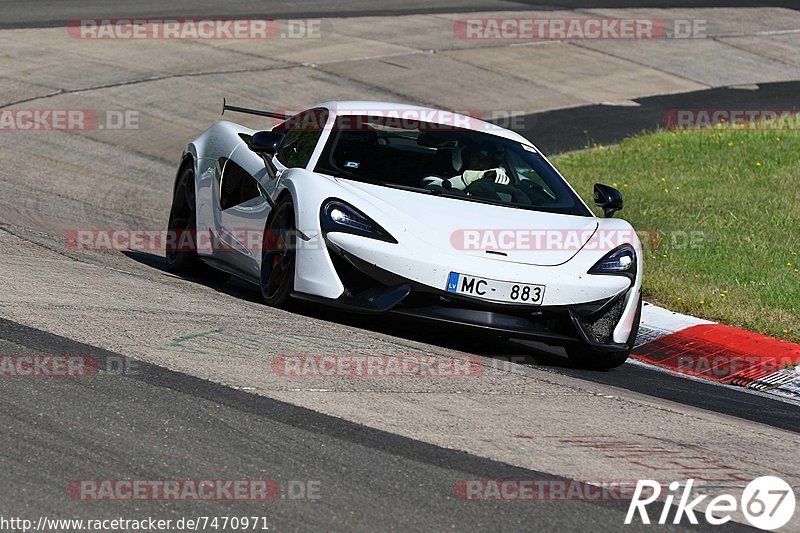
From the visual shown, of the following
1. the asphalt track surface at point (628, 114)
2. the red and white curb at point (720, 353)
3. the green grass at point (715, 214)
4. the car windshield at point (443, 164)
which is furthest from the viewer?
the asphalt track surface at point (628, 114)

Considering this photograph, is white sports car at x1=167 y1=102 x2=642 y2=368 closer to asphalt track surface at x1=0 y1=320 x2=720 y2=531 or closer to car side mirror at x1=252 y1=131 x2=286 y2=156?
car side mirror at x1=252 y1=131 x2=286 y2=156

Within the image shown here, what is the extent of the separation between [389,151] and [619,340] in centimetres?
189

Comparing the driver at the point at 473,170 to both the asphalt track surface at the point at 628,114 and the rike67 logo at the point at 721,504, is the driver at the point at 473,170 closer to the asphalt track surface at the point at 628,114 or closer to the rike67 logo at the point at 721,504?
the rike67 logo at the point at 721,504

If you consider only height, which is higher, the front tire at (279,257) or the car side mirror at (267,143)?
the car side mirror at (267,143)

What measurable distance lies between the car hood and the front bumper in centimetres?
27

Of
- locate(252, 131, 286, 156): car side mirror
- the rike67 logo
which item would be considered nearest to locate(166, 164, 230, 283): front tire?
locate(252, 131, 286, 156): car side mirror

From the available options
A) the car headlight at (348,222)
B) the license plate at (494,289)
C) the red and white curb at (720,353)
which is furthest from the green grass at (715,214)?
the car headlight at (348,222)

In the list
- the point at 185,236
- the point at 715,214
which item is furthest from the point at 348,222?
the point at 715,214

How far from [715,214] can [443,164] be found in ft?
18.1

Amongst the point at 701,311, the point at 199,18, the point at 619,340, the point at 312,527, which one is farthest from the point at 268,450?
the point at 199,18

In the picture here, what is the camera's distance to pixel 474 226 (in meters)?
7.66

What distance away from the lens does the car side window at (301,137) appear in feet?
27.9

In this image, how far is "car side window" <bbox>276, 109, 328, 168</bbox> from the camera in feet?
27.9

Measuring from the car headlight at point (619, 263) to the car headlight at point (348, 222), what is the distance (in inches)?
49.4
